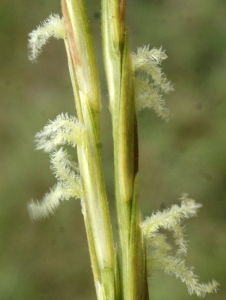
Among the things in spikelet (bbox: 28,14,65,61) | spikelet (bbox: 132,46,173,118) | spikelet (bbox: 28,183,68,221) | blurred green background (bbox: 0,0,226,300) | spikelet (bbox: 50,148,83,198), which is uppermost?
blurred green background (bbox: 0,0,226,300)

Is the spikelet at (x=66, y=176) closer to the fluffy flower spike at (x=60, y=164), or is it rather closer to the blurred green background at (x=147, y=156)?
the fluffy flower spike at (x=60, y=164)

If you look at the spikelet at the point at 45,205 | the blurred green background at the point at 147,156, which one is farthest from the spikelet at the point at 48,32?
the blurred green background at the point at 147,156

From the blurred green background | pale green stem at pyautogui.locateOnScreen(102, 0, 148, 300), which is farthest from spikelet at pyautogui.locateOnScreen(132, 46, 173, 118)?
the blurred green background

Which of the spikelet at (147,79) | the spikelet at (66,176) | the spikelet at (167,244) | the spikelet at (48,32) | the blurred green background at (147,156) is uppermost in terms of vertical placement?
the blurred green background at (147,156)

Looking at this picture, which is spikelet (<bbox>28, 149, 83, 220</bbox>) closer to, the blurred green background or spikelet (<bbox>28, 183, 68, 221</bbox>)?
spikelet (<bbox>28, 183, 68, 221</bbox>)

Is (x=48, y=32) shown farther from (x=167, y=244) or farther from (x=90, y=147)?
(x=167, y=244)

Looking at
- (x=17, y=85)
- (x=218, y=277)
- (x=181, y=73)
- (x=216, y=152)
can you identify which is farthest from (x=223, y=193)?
(x=17, y=85)
